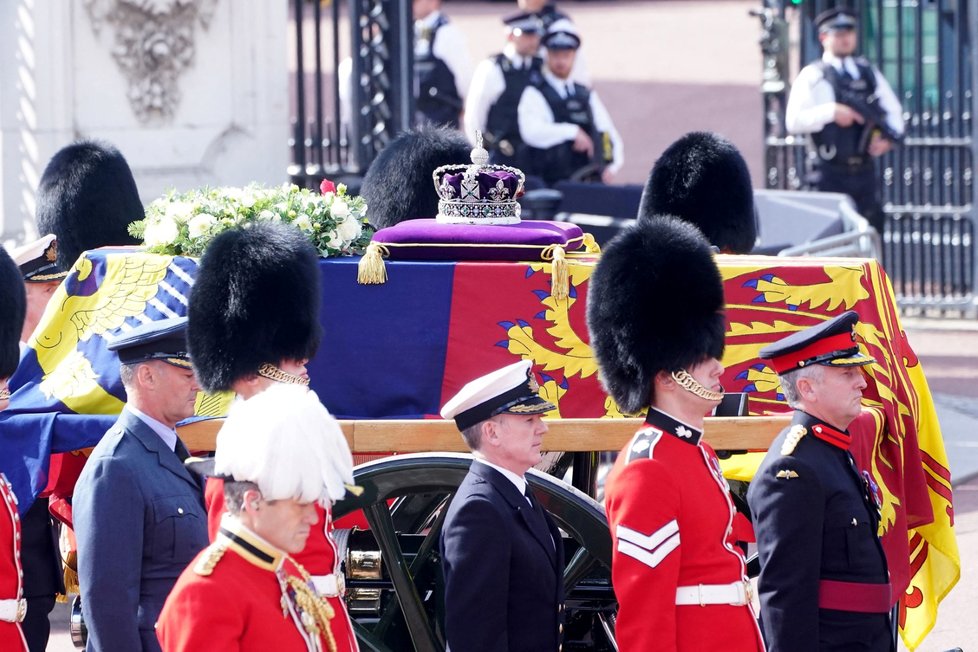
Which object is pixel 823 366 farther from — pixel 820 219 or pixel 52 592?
pixel 820 219

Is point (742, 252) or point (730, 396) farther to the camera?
point (742, 252)

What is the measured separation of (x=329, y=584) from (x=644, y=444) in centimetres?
82

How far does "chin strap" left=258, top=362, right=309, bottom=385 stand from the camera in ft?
15.0

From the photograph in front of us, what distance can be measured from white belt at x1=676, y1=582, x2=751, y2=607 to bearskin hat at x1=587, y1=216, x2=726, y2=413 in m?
0.47

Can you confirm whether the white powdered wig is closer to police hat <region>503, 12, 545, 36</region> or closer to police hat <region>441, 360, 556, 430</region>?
police hat <region>441, 360, 556, 430</region>

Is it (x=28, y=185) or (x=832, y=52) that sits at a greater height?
(x=832, y=52)

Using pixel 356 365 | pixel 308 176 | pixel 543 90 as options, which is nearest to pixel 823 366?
pixel 356 365

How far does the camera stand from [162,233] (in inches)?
212

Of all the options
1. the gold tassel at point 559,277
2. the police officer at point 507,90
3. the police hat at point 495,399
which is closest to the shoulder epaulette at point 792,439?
the police hat at point 495,399

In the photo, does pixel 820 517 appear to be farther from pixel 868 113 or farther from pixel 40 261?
pixel 868 113

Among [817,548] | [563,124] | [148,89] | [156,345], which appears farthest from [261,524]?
[563,124]

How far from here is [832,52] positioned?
11.8 metres

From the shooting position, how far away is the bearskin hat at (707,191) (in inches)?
249

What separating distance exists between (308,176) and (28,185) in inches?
83.3
